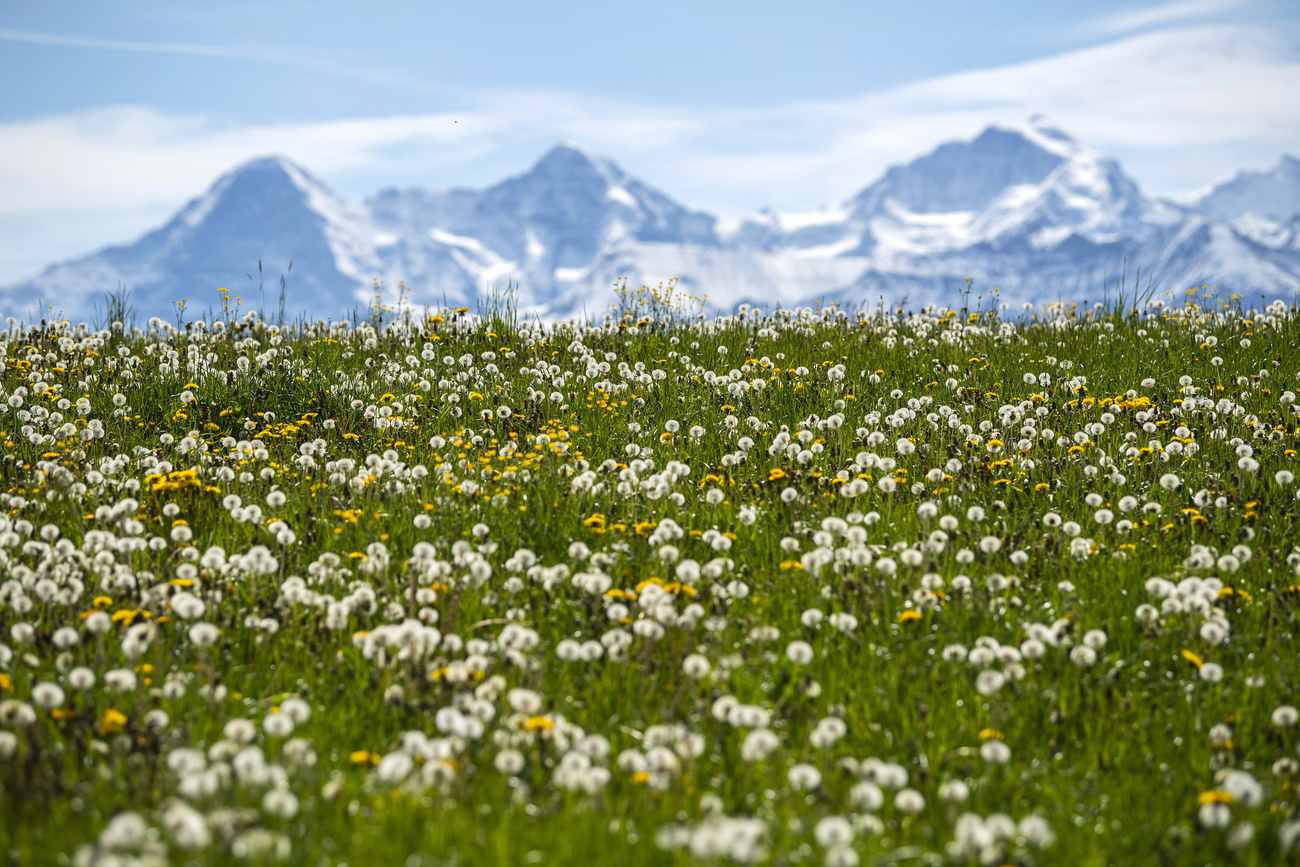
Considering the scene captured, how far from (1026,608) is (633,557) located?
2062 millimetres

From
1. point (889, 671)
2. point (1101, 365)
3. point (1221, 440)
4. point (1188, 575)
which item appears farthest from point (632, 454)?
point (1101, 365)

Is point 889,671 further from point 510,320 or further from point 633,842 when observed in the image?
point 510,320

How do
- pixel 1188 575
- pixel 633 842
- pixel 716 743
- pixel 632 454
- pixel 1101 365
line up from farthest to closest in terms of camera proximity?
1. pixel 1101 365
2. pixel 632 454
3. pixel 1188 575
4. pixel 716 743
5. pixel 633 842

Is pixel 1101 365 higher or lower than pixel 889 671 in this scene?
higher

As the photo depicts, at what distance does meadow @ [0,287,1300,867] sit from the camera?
3047mm

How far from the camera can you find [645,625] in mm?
3896

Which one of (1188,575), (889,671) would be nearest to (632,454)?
(889,671)

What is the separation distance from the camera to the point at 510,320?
431 inches

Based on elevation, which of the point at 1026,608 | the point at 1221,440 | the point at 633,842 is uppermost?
the point at 1221,440

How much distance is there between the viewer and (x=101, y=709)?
146 inches

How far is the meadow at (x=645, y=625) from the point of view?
3.05 meters

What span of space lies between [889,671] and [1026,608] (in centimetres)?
96

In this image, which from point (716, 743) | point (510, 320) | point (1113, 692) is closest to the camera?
point (716, 743)

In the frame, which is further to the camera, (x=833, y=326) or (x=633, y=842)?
(x=833, y=326)
